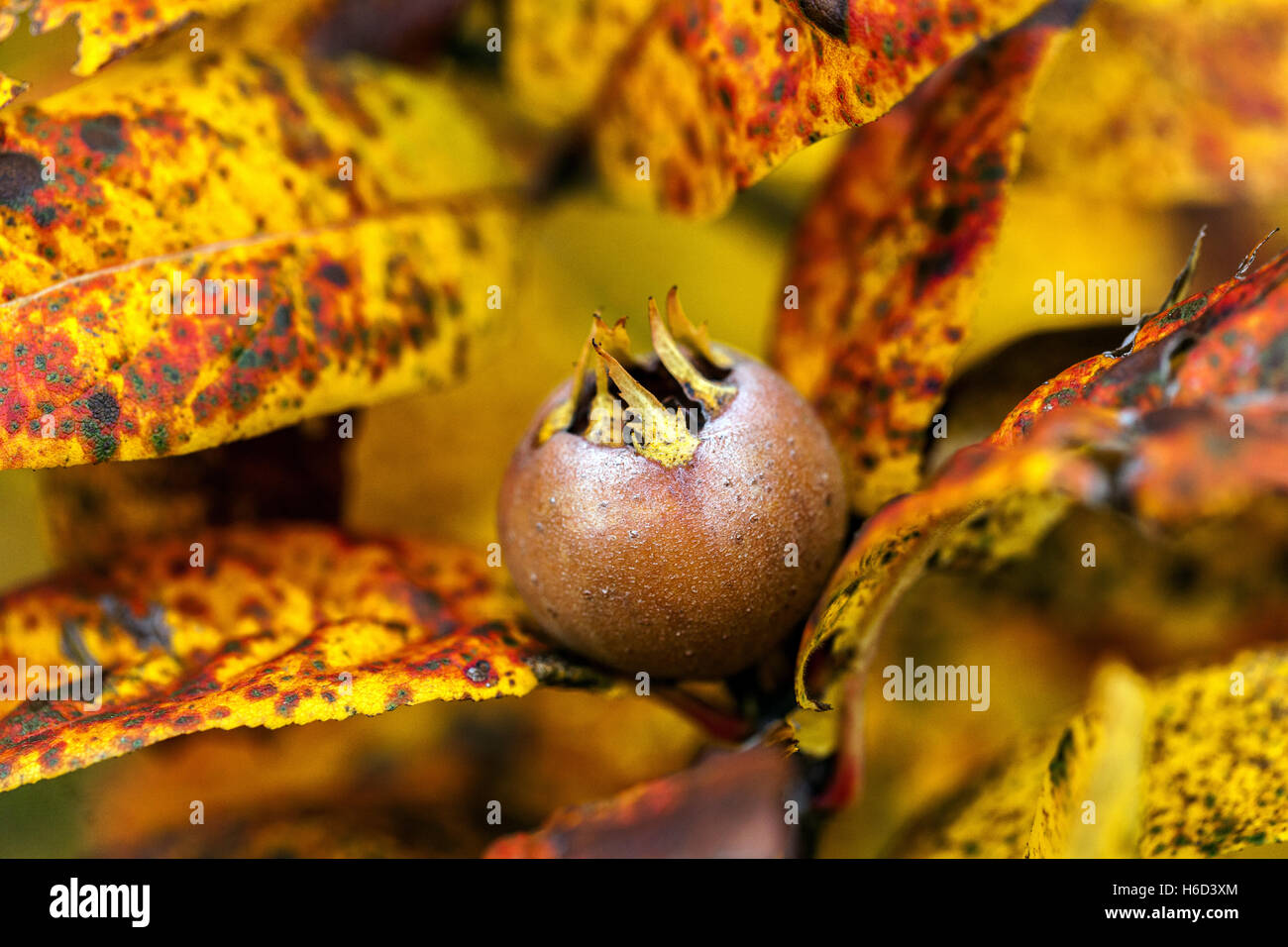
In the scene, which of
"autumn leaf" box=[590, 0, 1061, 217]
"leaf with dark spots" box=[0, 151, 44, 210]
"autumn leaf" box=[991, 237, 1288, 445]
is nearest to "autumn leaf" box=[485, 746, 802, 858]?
"autumn leaf" box=[991, 237, 1288, 445]

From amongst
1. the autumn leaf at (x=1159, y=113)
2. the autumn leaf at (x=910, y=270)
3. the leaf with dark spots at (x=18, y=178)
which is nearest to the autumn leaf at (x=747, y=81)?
the autumn leaf at (x=910, y=270)

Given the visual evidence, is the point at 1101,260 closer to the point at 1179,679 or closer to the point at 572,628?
the point at 1179,679

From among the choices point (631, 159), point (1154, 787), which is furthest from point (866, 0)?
point (1154, 787)
